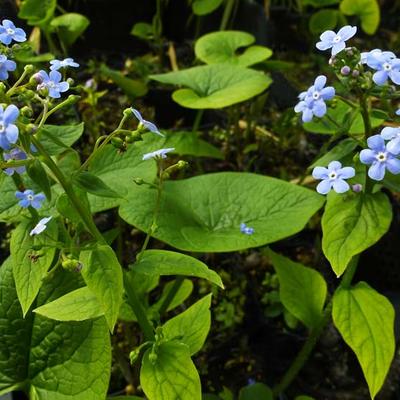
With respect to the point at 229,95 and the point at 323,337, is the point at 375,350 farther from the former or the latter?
the point at 229,95

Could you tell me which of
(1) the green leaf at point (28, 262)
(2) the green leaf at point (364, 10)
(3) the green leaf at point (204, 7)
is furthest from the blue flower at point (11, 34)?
(2) the green leaf at point (364, 10)

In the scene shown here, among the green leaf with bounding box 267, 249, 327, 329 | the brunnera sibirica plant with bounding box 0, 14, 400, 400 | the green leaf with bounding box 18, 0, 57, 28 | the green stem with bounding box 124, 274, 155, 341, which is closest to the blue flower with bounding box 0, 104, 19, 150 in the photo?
the brunnera sibirica plant with bounding box 0, 14, 400, 400

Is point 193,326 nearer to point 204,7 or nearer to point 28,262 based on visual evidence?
point 28,262

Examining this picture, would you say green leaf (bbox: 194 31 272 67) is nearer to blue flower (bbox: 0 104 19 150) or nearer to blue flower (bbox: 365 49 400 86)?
blue flower (bbox: 365 49 400 86)

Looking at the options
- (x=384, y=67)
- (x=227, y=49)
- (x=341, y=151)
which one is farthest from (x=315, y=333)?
(x=227, y=49)

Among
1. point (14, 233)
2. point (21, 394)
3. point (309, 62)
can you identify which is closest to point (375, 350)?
point (14, 233)

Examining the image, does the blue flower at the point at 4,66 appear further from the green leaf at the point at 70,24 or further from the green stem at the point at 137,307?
the green leaf at the point at 70,24
